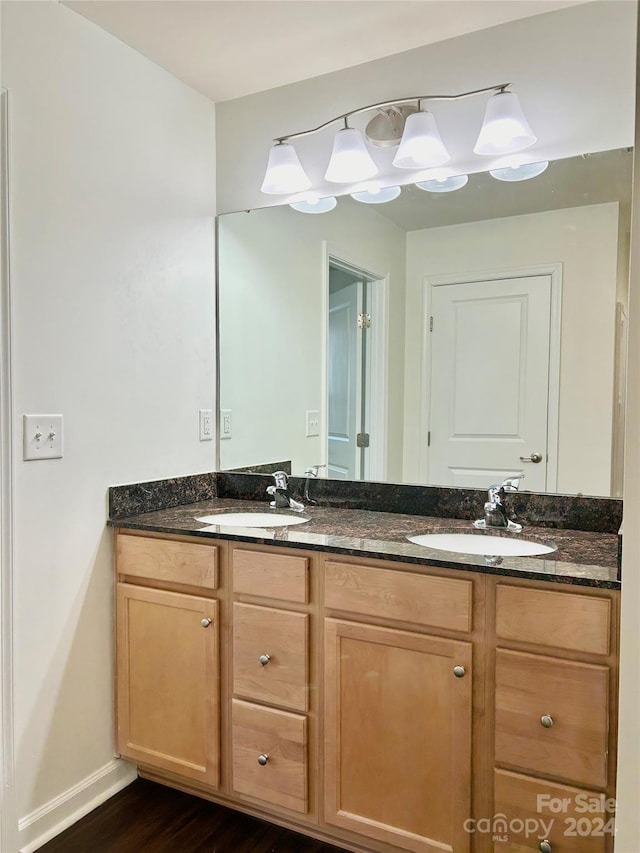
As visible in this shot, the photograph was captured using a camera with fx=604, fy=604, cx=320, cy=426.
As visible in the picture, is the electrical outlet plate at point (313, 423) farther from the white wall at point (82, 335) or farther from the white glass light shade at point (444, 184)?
A: the white glass light shade at point (444, 184)

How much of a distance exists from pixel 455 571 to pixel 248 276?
4.75 feet

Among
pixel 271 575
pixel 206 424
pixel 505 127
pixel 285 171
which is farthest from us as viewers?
pixel 206 424

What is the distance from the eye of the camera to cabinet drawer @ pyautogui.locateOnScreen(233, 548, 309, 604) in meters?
1.61

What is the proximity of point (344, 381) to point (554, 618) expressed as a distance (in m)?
1.14

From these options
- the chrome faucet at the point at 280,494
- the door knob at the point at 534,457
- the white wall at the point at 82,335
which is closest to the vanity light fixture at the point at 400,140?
the white wall at the point at 82,335

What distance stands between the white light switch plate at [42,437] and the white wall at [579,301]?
1369mm

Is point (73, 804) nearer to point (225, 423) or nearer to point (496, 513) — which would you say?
point (225, 423)

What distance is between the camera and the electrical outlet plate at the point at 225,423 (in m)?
2.36

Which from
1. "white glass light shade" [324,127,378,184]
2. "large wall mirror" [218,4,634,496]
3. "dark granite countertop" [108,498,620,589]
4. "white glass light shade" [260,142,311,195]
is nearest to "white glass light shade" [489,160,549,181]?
"large wall mirror" [218,4,634,496]

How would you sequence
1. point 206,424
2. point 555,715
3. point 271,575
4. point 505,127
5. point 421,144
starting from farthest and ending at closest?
point 206,424
point 421,144
point 505,127
point 271,575
point 555,715

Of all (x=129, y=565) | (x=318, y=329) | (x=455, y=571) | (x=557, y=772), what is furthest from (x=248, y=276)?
(x=557, y=772)

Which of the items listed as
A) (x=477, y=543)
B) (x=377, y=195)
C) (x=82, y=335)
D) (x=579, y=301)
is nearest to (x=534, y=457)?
(x=477, y=543)

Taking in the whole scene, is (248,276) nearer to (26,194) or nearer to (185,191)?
(185,191)

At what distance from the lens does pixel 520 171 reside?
1834 millimetres
